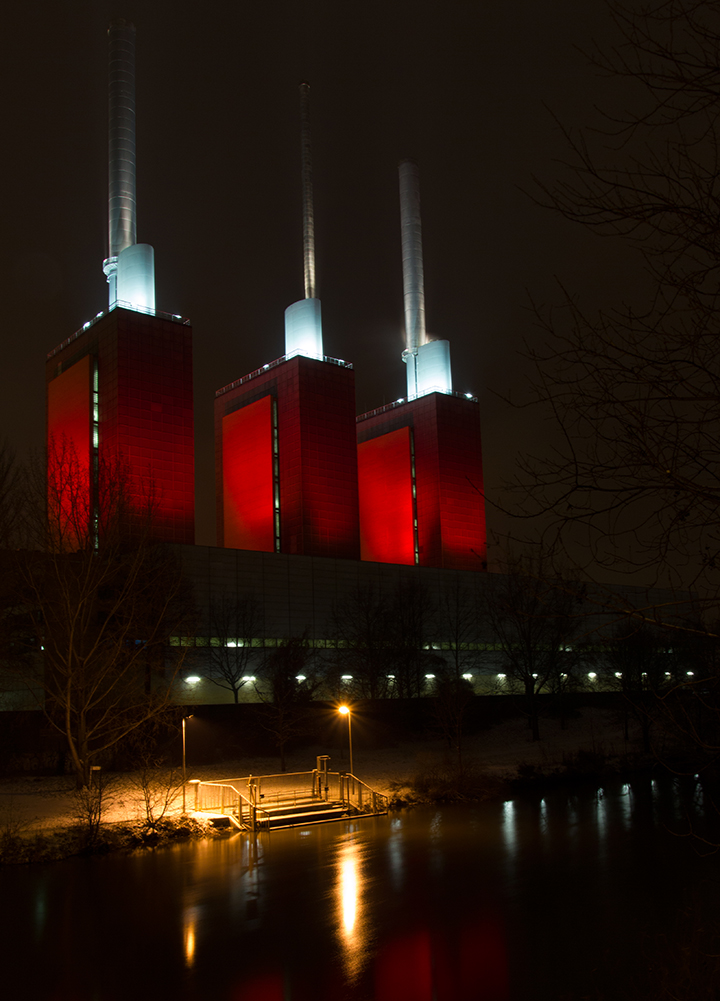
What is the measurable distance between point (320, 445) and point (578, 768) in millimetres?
48745

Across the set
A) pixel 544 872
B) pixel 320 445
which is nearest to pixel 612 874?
pixel 544 872

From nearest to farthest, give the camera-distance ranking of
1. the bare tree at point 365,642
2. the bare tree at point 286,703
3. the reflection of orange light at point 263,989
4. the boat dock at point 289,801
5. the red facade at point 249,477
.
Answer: the reflection of orange light at point 263,989, the boat dock at point 289,801, the bare tree at point 286,703, the bare tree at point 365,642, the red facade at point 249,477

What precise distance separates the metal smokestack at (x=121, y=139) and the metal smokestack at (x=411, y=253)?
36.3 metres

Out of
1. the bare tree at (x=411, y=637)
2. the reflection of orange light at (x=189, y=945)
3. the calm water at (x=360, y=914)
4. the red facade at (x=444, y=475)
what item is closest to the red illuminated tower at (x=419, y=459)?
the red facade at (x=444, y=475)

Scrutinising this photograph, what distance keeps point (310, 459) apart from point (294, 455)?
170cm

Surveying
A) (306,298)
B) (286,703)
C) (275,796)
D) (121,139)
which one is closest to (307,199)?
(306,298)

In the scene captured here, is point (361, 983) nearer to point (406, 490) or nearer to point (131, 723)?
point (131, 723)

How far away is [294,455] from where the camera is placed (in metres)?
87.6

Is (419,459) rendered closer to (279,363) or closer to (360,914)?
(279,363)

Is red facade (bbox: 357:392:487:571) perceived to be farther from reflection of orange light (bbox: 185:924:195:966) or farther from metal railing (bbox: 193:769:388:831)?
reflection of orange light (bbox: 185:924:195:966)

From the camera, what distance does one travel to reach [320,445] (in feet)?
289

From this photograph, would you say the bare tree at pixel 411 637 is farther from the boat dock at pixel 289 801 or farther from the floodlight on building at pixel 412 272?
the floodlight on building at pixel 412 272

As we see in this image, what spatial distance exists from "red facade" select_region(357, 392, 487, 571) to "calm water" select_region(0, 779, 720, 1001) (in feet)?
218

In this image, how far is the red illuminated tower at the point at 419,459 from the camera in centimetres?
9900
